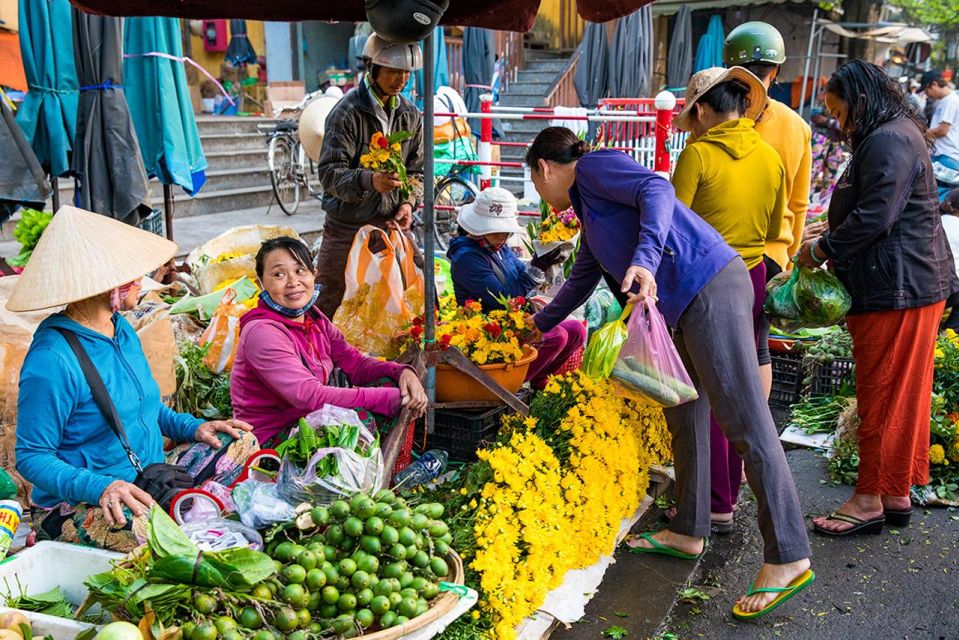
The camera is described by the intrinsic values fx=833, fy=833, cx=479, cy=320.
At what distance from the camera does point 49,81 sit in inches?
191

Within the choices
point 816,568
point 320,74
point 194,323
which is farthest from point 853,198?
point 320,74

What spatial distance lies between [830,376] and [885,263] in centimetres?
173

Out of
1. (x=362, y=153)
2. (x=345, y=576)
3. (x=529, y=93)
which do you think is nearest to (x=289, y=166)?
(x=529, y=93)

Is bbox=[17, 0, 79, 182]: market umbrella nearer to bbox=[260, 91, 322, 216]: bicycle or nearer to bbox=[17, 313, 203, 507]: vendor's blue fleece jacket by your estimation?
bbox=[17, 313, 203, 507]: vendor's blue fleece jacket

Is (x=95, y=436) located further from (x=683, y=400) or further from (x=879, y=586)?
(x=879, y=586)

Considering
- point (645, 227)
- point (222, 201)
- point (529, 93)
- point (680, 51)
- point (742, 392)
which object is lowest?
point (222, 201)

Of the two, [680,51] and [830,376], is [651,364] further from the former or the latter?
[680,51]

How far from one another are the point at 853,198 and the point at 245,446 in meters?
2.73

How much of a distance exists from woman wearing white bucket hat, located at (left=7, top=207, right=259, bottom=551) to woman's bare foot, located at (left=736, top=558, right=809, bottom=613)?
6.61 ft

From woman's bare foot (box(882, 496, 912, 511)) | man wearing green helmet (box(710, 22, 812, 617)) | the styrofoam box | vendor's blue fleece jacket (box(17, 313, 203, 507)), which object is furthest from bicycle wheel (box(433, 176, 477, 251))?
the styrofoam box

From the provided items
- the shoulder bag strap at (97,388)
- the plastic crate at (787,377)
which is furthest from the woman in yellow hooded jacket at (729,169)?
the shoulder bag strap at (97,388)

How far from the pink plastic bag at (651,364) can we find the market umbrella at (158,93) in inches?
147

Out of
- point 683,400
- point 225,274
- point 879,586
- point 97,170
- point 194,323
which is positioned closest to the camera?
point 683,400

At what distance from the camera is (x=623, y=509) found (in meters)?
3.63
